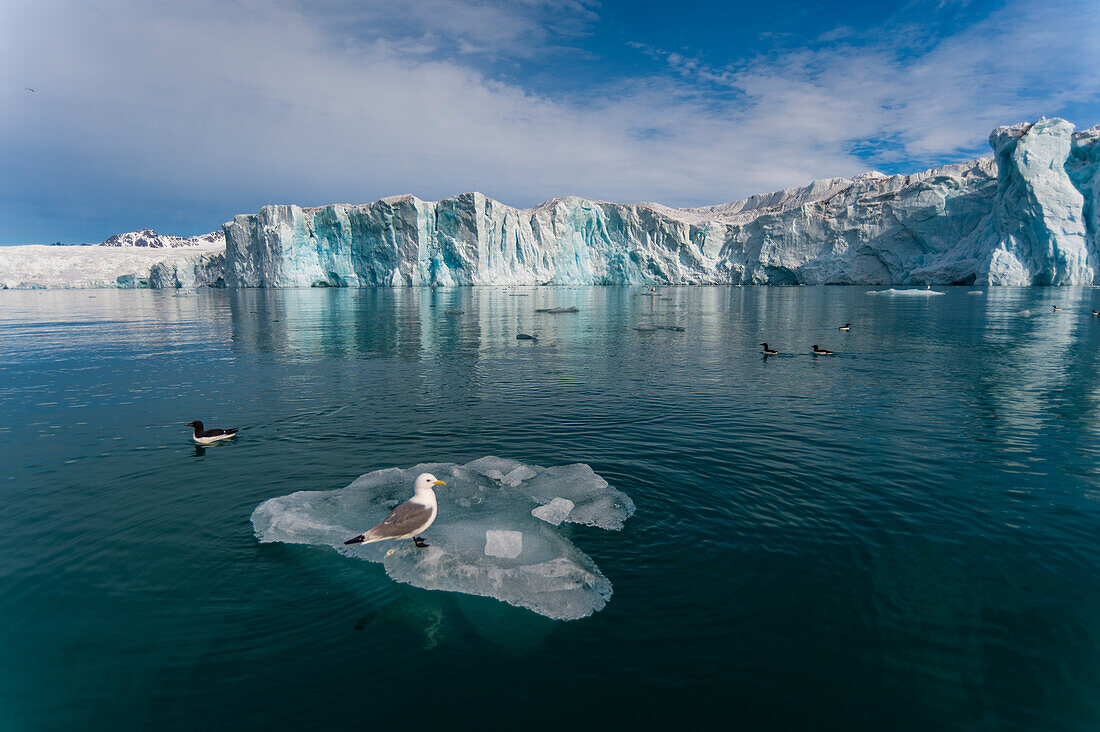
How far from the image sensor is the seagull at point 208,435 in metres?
12.4

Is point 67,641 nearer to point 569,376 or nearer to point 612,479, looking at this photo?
point 612,479

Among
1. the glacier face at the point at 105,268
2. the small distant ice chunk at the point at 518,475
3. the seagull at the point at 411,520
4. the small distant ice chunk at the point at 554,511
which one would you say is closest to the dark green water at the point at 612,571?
the seagull at the point at 411,520

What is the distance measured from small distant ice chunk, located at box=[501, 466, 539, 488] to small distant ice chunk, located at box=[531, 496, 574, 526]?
3.89ft

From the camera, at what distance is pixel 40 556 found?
7738mm

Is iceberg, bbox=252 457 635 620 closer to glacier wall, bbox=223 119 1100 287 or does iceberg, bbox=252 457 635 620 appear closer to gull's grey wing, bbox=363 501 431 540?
gull's grey wing, bbox=363 501 431 540

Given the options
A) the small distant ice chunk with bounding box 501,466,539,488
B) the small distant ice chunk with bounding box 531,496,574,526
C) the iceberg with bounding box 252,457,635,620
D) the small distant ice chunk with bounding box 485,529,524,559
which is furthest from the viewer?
the small distant ice chunk with bounding box 501,466,539,488

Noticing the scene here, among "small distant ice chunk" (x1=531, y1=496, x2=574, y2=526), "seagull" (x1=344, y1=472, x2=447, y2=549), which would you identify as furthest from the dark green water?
"small distant ice chunk" (x1=531, y1=496, x2=574, y2=526)

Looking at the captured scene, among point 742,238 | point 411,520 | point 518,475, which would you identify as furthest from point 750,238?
point 411,520

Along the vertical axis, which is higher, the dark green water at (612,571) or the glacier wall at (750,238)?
the glacier wall at (750,238)

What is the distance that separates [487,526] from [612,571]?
6.66 feet

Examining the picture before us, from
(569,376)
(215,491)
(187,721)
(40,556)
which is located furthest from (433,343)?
(187,721)

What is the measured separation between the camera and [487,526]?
8.01 m

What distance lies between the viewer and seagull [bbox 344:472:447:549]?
23.1 feet

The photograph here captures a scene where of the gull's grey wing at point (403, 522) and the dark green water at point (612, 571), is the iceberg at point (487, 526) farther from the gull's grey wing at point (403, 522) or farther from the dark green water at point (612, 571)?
the gull's grey wing at point (403, 522)
